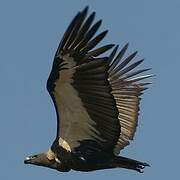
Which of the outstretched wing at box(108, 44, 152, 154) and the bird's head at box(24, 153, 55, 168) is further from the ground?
the outstretched wing at box(108, 44, 152, 154)

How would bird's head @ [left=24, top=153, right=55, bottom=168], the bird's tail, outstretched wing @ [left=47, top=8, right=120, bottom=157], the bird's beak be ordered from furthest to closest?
the bird's beak < bird's head @ [left=24, top=153, right=55, bottom=168] < the bird's tail < outstretched wing @ [left=47, top=8, right=120, bottom=157]

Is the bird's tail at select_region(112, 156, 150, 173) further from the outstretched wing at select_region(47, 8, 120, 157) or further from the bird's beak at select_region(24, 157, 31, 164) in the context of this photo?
the bird's beak at select_region(24, 157, 31, 164)

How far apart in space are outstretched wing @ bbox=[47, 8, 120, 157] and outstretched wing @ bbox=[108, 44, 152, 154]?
231cm

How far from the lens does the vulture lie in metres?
24.8

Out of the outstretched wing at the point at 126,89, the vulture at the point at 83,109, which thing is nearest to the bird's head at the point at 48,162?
the vulture at the point at 83,109

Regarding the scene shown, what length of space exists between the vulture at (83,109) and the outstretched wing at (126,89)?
0.93 m

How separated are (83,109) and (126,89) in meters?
4.49

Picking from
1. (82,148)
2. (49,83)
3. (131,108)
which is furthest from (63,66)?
(131,108)

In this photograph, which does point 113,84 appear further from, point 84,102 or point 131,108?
point 84,102

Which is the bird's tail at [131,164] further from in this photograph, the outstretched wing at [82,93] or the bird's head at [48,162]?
the bird's head at [48,162]

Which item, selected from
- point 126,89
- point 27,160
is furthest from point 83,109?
point 126,89

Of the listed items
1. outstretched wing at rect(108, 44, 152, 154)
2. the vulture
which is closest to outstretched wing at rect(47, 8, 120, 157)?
the vulture

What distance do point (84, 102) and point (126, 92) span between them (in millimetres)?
4501

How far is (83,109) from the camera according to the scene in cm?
2617
